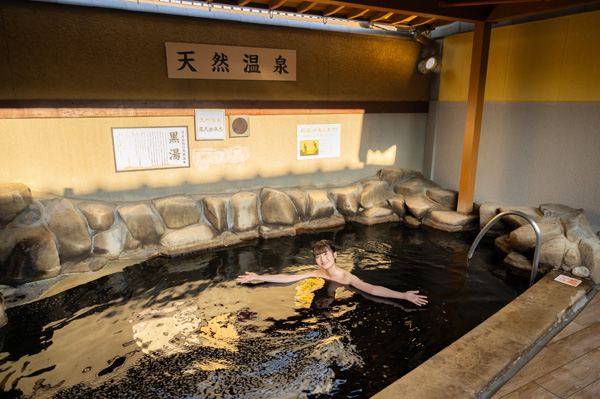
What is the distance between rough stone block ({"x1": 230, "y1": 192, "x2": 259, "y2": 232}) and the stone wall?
2cm

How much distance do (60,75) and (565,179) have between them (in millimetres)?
7436

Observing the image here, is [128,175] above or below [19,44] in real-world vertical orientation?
below

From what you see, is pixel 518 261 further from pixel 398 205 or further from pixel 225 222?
pixel 225 222

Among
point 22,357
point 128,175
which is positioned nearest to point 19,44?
point 128,175

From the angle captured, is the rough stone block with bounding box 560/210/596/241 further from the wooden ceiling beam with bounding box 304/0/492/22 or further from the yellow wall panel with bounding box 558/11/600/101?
the wooden ceiling beam with bounding box 304/0/492/22

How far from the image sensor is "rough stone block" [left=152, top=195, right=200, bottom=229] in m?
6.00

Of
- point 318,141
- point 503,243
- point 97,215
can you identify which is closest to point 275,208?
point 318,141

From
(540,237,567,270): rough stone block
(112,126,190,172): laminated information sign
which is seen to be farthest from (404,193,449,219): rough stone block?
(112,126,190,172): laminated information sign

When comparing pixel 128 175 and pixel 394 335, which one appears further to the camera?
pixel 128 175

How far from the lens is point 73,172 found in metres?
5.69

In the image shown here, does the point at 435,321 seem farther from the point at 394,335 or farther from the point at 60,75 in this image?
the point at 60,75

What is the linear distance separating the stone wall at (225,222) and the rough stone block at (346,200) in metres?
0.02

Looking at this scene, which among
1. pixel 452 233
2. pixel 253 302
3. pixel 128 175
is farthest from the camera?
pixel 452 233

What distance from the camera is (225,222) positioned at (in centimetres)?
633
